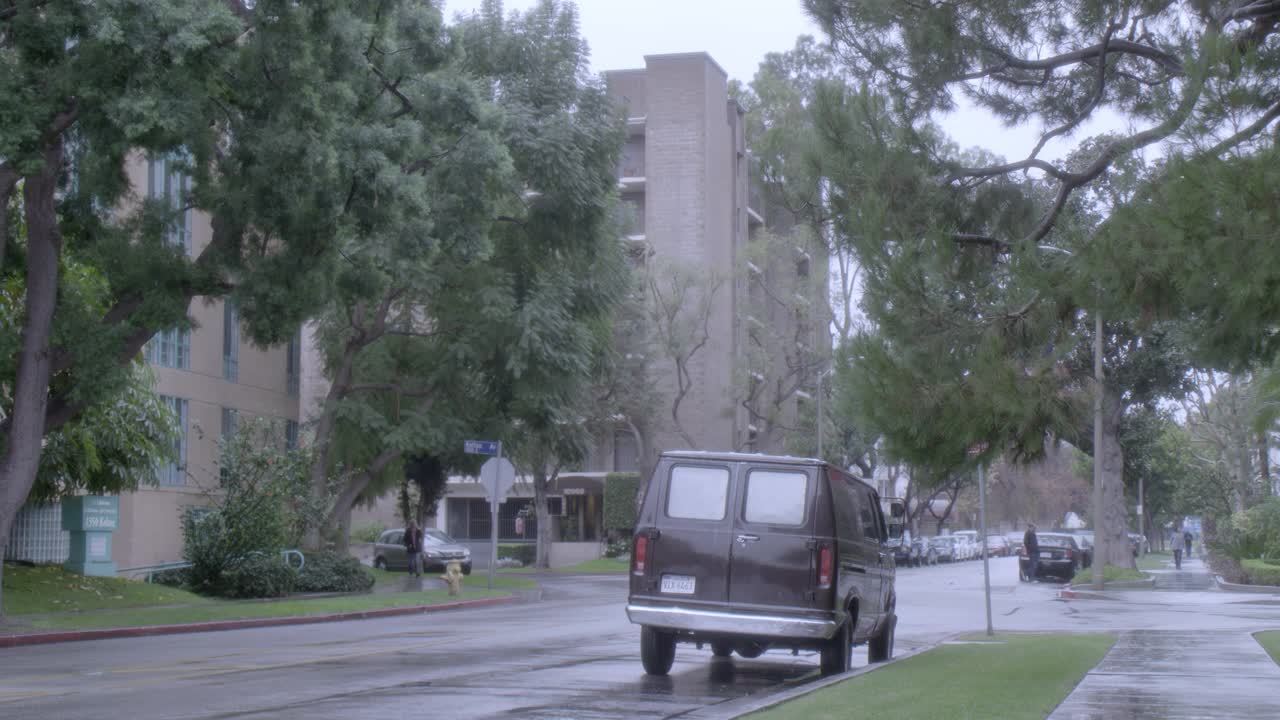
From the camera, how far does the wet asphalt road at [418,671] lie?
10898mm

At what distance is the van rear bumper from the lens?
13.4 metres

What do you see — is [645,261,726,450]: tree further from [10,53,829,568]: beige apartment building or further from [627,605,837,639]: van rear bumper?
[627,605,837,639]: van rear bumper

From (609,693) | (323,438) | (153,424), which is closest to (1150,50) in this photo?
(609,693)

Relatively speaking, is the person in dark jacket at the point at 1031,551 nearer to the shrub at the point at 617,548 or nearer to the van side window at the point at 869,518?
the shrub at the point at 617,548

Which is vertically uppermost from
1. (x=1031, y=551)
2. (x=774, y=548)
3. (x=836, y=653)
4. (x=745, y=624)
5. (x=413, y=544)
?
(x=774, y=548)

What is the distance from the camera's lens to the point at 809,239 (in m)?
15.0

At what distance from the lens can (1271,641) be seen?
18.7m

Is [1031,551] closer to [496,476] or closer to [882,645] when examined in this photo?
[496,476]

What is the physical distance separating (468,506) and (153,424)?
173ft

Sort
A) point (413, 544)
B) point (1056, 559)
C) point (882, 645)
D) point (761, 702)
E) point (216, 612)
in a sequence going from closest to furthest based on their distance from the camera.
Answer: point (761, 702)
point (882, 645)
point (216, 612)
point (413, 544)
point (1056, 559)

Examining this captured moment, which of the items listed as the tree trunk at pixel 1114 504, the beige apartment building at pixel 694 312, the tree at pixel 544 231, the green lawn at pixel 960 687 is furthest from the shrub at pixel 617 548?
the green lawn at pixel 960 687

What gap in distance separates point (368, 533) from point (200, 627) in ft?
132

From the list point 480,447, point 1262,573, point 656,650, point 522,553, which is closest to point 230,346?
point 480,447

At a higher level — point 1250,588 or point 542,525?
point 542,525
